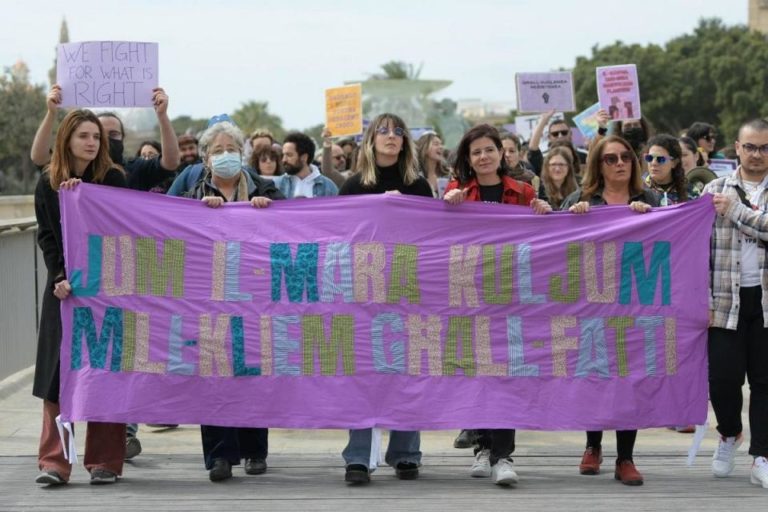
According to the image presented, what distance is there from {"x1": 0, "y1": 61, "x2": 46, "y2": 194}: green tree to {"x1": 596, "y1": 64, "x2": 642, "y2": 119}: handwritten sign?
1325 inches

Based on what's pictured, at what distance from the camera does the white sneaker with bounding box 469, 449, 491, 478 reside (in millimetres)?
7984

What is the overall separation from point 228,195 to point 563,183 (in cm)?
312

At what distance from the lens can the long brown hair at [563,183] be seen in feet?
34.1

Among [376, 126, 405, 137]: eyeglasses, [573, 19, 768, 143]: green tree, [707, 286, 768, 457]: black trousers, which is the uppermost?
[573, 19, 768, 143]: green tree

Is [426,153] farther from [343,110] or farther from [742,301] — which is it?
[343,110]

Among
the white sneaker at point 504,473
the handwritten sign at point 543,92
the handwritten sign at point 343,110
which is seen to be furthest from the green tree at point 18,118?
the white sneaker at point 504,473

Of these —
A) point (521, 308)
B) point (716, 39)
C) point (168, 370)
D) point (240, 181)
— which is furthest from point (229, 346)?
point (716, 39)

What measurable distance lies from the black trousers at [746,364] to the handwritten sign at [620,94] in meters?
4.33

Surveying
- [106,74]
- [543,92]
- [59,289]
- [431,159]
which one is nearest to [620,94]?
[431,159]

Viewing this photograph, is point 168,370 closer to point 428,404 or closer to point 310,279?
point 310,279

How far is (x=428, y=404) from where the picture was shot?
780cm

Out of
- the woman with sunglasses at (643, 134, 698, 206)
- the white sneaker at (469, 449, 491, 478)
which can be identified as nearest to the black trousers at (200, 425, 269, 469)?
the white sneaker at (469, 449, 491, 478)

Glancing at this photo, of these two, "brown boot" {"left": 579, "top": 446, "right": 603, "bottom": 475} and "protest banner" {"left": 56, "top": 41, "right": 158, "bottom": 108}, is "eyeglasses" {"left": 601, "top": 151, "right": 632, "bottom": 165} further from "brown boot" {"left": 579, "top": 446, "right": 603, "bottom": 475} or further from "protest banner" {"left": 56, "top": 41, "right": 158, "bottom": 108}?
"protest banner" {"left": 56, "top": 41, "right": 158, "bottom": 108}

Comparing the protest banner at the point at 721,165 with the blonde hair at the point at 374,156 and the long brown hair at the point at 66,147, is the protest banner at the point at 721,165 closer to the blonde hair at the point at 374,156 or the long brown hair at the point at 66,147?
the blonde hair at the point at 374,156
